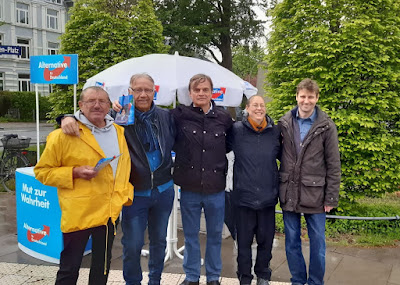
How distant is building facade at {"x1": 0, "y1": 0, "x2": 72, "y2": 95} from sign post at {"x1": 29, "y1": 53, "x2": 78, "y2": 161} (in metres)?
31.5

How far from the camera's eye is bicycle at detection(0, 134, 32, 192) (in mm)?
8070

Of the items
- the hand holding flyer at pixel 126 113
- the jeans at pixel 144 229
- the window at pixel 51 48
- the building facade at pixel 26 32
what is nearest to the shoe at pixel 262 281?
the jeans at pixel 144 229

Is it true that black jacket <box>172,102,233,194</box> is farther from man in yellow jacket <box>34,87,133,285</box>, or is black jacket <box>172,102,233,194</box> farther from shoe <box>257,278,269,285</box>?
shoe <box>257,278,269,285</box>

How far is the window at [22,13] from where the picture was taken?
3872 cm

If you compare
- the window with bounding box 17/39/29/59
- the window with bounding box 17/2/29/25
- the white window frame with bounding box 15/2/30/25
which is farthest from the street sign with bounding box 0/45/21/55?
the window with bounding box 17/2/29/25

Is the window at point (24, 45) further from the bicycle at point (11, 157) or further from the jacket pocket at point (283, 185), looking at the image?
the jacket pocket at point (283, 185)

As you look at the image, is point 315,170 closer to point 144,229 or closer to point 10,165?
point 144,229

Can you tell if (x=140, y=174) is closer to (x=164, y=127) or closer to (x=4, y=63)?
(x=164, y=127)

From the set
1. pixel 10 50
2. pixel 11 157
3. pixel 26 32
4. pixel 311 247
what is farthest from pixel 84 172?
pixel 26 32

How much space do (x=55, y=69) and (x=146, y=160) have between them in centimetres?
356

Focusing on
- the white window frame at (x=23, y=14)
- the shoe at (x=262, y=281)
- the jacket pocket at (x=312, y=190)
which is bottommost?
the shoe at (x=262, y=281)

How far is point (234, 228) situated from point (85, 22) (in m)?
7.96

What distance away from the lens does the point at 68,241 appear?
114 inches

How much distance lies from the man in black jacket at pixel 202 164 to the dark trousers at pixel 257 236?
Result: 0.73 ft
